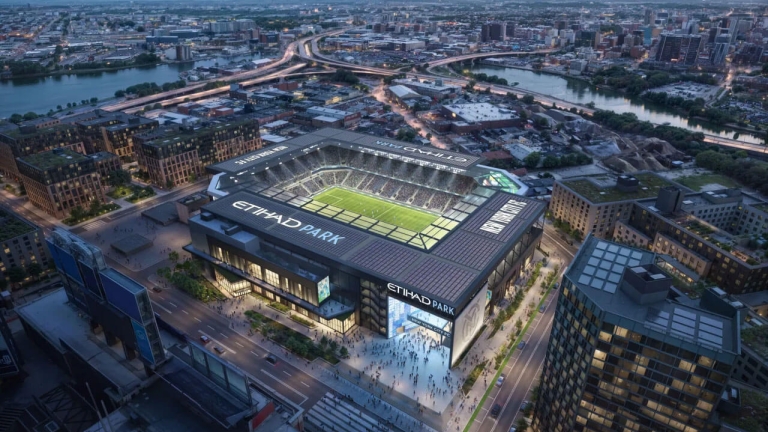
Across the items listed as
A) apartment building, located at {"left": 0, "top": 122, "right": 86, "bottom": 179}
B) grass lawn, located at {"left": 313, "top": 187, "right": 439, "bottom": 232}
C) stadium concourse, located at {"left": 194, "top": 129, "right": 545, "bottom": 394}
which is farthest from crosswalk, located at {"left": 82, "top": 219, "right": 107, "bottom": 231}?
grass lawn, located at {"left": 313, "top": 187, "right": 439, "bottom": 232}

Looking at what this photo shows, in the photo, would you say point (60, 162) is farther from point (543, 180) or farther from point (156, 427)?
point (543, 180)

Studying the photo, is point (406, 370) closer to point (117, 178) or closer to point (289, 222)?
point (289, 222)

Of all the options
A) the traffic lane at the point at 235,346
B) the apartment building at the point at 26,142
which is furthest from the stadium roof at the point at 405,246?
the apartment building at the point at 26,142

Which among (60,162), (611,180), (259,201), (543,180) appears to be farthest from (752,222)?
(60,162)

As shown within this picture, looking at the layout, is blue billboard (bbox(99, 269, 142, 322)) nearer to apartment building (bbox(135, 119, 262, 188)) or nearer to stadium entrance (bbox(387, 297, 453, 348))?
stadium entrance (bbox(387, 297, 453, 348))

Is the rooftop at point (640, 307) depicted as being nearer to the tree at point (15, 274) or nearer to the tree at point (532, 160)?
the tree at point (15, 274)

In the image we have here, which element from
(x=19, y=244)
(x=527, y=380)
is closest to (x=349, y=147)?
(x=19, y=244)
